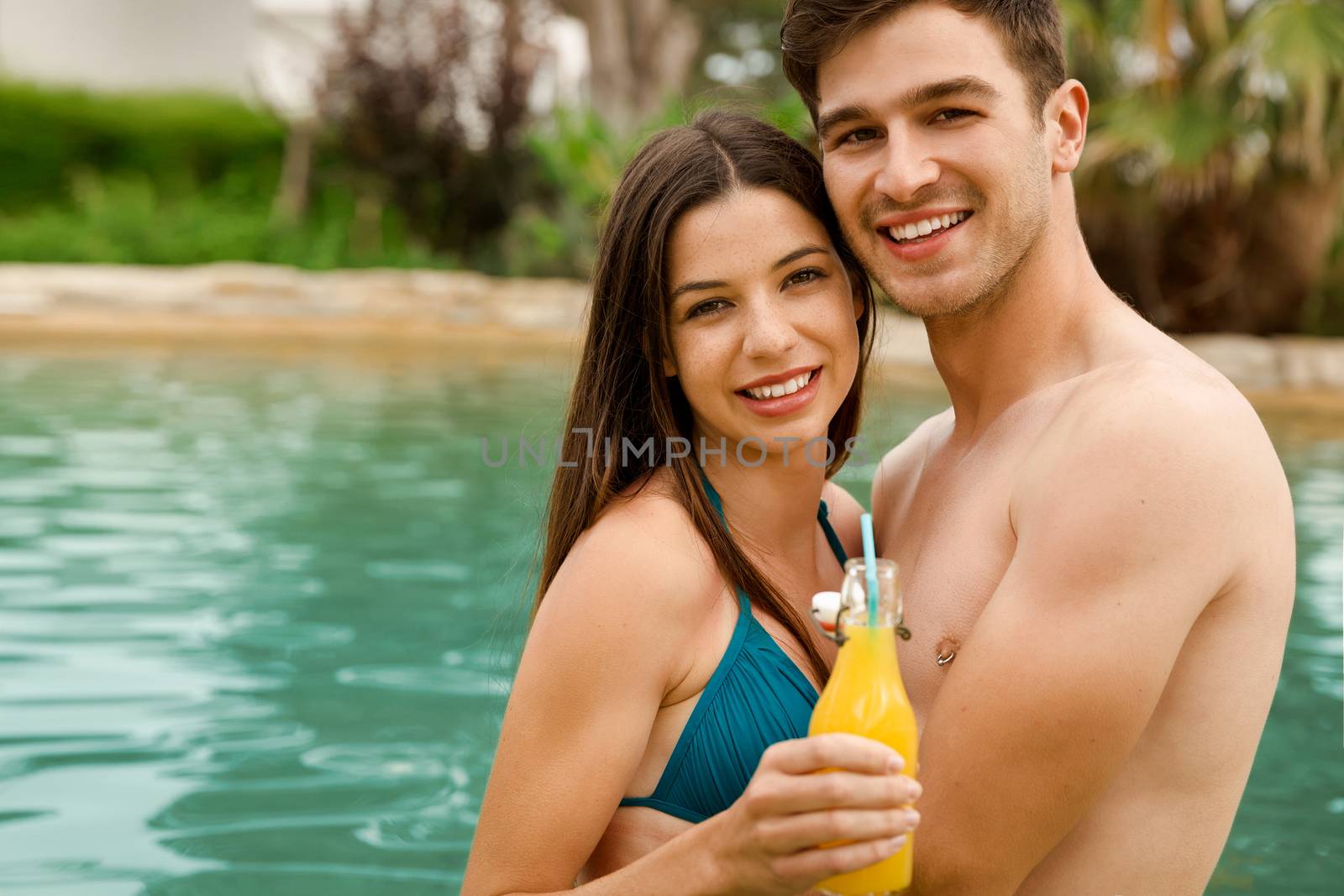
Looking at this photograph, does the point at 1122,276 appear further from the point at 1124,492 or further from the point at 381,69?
the point at 1124,492

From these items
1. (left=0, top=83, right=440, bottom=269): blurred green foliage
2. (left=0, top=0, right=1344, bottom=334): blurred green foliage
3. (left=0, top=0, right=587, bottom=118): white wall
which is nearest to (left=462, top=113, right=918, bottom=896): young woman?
(left=0, top=0, right=1344, bottom=334): blurred green foliage

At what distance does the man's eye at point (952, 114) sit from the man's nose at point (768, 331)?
0.48 meters

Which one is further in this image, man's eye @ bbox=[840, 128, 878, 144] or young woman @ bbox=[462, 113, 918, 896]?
man's eye @ bbox=[840, 128, 878, 144]

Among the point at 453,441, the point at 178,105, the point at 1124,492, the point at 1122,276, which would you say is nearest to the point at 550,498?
the point at 1124,492

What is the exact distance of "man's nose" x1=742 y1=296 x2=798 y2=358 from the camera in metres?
2.33

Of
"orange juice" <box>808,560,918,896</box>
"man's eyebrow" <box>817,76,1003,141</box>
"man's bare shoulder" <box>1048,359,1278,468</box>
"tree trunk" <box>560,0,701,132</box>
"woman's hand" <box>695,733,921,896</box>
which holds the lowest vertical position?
"woman's hand" <box>695,733,921,896</box>

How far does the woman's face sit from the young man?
0.15m

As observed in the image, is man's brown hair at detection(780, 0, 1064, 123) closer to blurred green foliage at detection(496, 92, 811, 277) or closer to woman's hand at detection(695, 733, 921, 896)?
woman's hand at detection(695, 733, 921, 896)

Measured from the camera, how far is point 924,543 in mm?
2506

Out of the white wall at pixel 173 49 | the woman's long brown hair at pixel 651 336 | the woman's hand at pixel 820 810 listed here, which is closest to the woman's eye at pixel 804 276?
the woman's long brown hair at pixel 651 336

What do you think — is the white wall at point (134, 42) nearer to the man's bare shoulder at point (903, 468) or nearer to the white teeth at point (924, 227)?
the man's bare shoulder at point (903, 468)

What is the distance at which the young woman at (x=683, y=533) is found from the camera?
208 centimetres

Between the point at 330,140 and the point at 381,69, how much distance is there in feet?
5.48

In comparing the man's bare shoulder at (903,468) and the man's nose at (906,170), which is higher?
the man's nose at (906,170)
